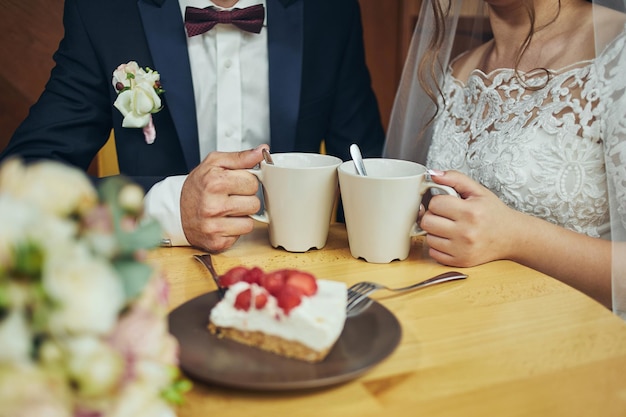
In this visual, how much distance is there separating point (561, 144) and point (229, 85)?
0.85m

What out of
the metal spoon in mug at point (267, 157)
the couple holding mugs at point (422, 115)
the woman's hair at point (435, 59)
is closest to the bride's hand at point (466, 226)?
the couple holding mugs at point (422, 115)

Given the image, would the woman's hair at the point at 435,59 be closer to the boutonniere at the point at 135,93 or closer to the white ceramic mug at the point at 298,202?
the white ceramic mug at the point at 298,202

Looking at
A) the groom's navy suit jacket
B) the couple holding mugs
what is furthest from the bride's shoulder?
the groom's navy suit jacket

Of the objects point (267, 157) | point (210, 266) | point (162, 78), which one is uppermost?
point (162, 78)

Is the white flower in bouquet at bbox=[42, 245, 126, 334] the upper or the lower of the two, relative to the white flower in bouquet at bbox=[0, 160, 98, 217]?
lower

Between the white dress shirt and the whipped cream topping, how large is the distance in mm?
959

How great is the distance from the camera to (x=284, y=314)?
702 mm

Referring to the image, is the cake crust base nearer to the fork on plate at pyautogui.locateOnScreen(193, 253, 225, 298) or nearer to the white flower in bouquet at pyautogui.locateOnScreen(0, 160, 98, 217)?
the fork on plate at pyautogui.locateOnScreen(193, 253, 225, 298)

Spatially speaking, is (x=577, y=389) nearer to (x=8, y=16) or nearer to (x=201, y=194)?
(x=201, y=194)

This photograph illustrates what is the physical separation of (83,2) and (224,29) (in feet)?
1.18

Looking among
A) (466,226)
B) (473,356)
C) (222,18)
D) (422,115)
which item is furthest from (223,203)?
(422,115)

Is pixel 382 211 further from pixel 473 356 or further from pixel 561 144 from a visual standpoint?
pixel 561 144

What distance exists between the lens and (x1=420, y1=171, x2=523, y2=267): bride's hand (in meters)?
1.02

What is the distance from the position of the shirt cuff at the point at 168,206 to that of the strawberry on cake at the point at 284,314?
39cm
